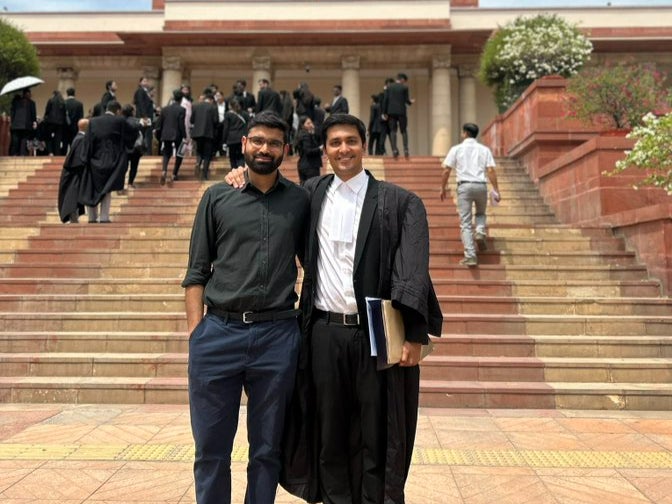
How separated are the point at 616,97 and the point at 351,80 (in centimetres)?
1260

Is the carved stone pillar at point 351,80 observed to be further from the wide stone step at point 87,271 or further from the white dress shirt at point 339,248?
the white dress shirt at point 339,248

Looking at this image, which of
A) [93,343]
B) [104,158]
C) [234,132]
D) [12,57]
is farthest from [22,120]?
[93,343]

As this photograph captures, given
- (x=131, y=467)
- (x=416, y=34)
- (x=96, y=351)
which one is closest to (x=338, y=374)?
(x=131, y=467)

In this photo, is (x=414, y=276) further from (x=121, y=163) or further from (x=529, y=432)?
(x=121, y=163)

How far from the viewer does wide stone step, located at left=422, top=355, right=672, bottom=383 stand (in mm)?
5258

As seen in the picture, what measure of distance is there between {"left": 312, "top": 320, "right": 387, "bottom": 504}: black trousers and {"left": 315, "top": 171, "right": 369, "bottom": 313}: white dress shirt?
11 centimetres

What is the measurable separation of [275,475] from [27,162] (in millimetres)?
12394

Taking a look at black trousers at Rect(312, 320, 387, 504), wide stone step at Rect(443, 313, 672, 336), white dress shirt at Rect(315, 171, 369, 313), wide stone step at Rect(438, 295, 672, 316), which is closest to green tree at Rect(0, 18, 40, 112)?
wide stone step at Rect(438, 295, 672, 316)

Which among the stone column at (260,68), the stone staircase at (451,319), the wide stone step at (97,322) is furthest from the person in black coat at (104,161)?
the stone column at (260,68)

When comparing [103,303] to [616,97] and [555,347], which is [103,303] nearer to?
[555,347]

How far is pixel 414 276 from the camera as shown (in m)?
2.33

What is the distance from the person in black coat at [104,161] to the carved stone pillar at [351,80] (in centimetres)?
1290

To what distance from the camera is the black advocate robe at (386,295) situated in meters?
2.38

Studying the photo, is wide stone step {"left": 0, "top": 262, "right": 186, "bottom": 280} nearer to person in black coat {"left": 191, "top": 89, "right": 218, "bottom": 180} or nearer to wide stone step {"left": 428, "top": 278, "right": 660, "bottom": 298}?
wide stone step {"left": 428, "top": 278, "right": 660, "bottom": 298}
